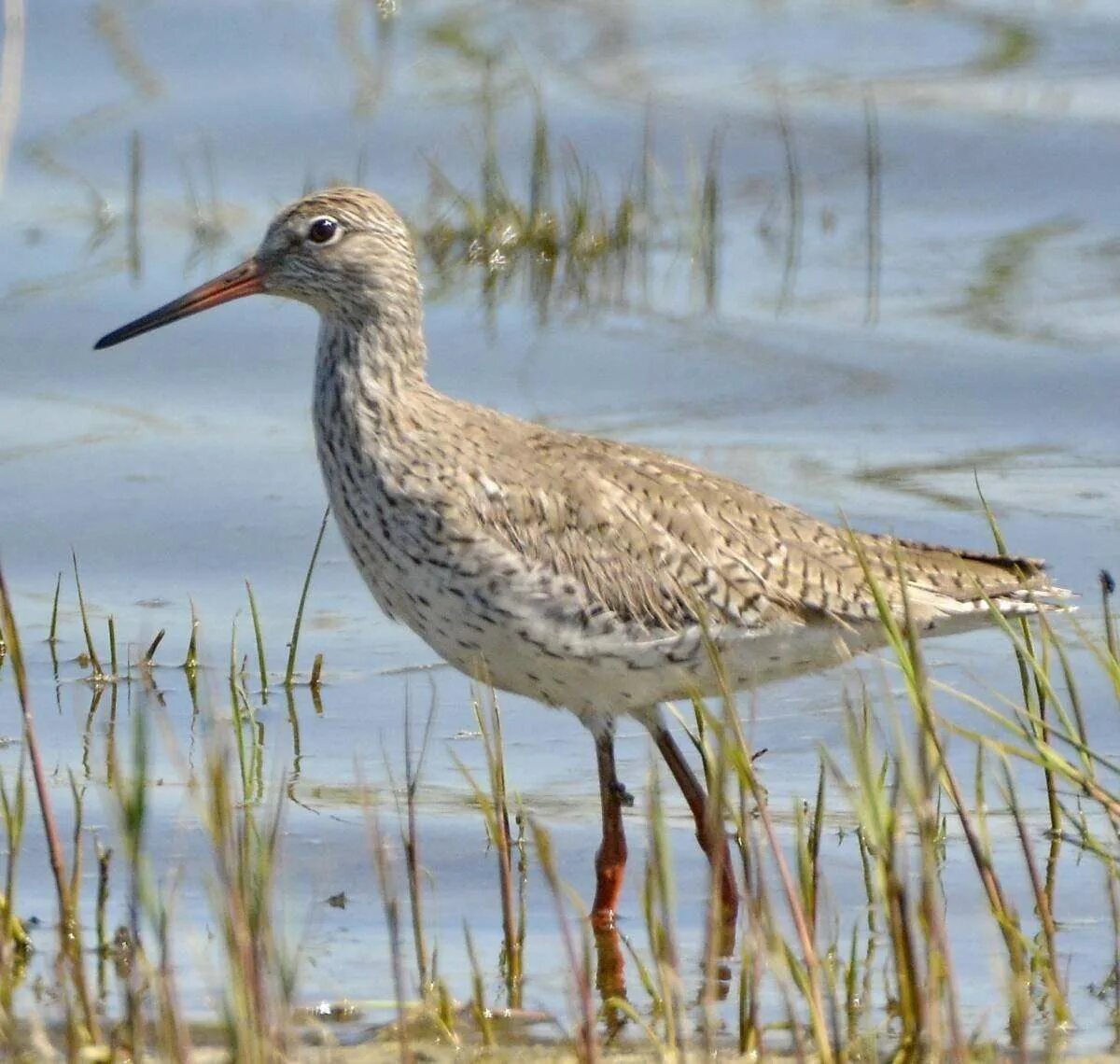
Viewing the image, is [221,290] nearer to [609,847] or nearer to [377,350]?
[377,350]

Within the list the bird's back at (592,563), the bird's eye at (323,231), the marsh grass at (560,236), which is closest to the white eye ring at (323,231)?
the bird's eye at (323,231)

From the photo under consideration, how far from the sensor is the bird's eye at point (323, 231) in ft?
24.1

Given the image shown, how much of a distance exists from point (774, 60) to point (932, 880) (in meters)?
10.1

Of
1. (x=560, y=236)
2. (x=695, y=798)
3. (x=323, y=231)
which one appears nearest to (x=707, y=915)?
(x=695, y=798)

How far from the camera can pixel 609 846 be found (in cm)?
671

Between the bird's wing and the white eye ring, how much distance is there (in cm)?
86

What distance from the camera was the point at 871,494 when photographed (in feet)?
31.3

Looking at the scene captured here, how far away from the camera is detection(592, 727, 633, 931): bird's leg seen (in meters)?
→ 6.64

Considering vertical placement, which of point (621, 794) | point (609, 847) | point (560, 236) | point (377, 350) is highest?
point (377, 350)

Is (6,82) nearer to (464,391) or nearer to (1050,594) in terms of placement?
(1050,594)

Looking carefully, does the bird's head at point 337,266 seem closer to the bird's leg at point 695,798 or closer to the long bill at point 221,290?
the long bill at point 221,290

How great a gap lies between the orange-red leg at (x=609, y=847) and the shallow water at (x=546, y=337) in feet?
0.77

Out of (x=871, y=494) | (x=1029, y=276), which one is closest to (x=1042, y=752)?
(x=871, y=494)

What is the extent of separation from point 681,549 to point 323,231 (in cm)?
147
